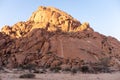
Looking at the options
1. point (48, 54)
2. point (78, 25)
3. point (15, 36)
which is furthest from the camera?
point (78, 25)

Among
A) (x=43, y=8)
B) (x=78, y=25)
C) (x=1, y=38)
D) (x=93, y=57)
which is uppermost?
(x=43, y=8)

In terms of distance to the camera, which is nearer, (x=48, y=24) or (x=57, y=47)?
(x=57, y=47)

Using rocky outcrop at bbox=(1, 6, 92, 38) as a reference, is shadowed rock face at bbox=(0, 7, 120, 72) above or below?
below

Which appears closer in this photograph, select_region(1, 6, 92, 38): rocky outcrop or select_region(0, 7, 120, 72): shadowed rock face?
select_region(0, 7, 120, 72): shadowed rock face

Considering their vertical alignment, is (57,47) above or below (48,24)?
below

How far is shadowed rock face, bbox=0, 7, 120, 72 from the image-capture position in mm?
72688

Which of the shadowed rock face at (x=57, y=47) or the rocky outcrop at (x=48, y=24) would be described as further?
the rocky outcrop at (x=48, y=24)

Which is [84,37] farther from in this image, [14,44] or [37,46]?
[14,44]

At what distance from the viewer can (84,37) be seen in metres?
84.5

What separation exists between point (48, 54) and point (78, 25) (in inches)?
1065

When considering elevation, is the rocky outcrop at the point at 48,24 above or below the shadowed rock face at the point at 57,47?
above

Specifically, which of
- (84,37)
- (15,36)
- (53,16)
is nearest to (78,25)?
(53,16)

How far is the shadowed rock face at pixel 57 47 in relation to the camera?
238ft

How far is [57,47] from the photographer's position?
255 feet
